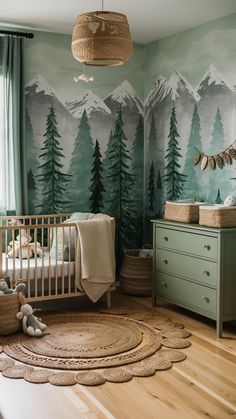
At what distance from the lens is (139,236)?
220 inches

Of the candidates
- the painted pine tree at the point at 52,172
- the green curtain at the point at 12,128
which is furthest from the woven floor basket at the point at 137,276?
the green curtain at the point at 12,128

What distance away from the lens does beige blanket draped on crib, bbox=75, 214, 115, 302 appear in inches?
172

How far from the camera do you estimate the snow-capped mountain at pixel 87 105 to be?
16.7 feet

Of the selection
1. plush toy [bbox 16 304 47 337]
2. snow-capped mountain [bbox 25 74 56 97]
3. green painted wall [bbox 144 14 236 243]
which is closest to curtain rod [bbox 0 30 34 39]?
snow-capped mountain [bbox 25 74 56 97]

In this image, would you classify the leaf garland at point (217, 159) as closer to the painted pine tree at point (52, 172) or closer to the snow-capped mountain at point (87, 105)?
the snow-capped mountain at point (87, 105)

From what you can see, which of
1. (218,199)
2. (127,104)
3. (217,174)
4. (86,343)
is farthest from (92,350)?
(127,104)

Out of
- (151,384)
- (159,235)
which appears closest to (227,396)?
(151,384)

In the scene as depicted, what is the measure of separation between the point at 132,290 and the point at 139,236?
0.77 metres

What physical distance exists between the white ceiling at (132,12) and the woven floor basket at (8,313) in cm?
216

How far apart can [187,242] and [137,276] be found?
3.18 ft

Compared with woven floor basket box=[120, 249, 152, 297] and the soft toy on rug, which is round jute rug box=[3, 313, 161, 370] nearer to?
the soft toy on rug

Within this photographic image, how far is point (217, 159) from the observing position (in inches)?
177

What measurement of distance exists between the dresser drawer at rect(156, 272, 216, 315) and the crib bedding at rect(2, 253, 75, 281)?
751mm

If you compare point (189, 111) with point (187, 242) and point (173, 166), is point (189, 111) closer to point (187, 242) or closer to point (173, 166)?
point (173, 166)
